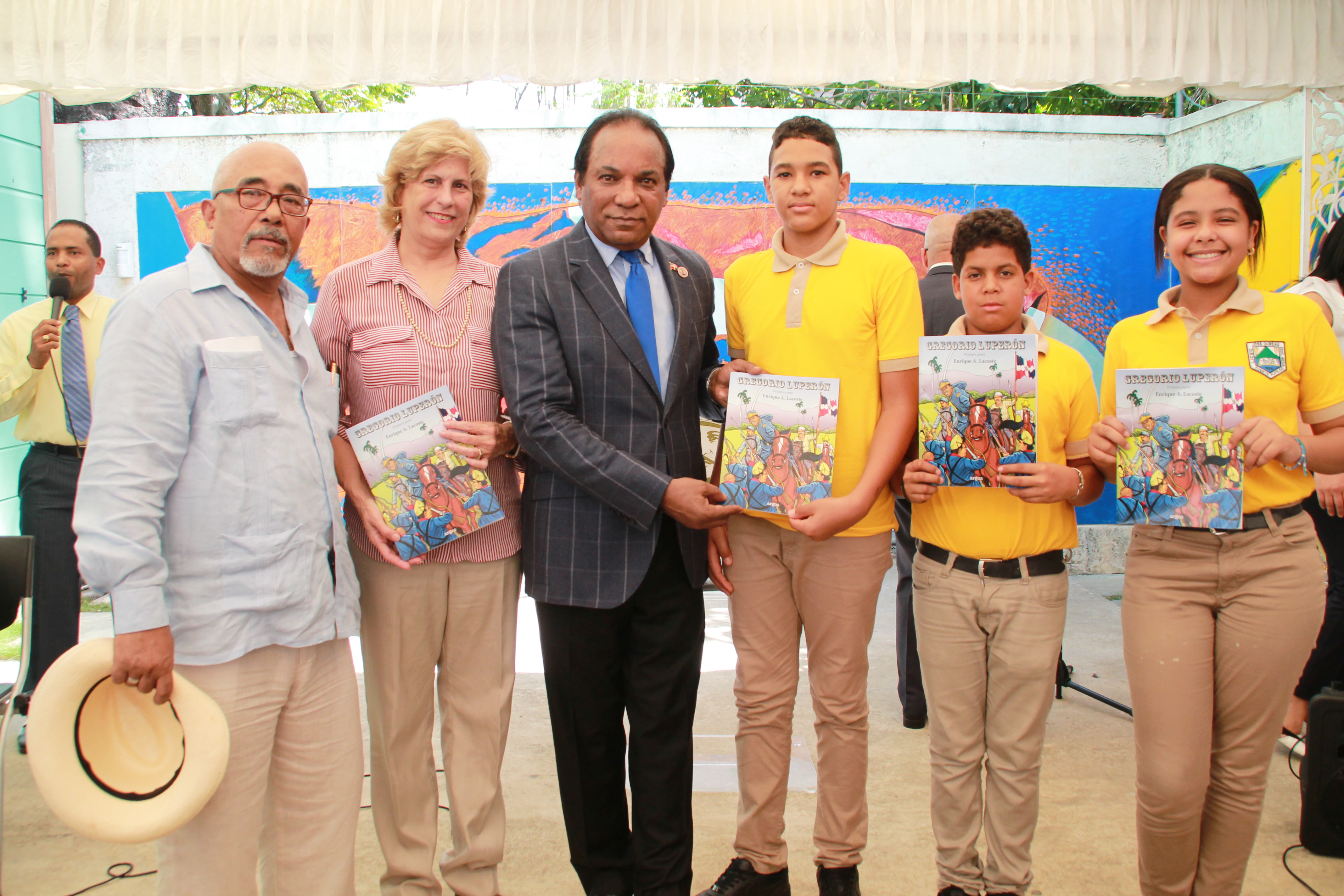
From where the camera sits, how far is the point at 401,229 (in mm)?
2598

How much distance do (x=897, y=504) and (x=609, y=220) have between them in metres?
2.02

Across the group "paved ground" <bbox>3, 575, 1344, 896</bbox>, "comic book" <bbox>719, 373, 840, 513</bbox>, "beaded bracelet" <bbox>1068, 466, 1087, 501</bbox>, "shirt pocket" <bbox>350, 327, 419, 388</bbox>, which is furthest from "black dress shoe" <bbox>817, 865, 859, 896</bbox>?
"shirt pocket" <bbox>350, 327, 419, 388</bbox>

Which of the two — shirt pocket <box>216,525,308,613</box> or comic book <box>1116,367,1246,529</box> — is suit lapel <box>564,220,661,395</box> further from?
comic book <box>1116,367,1246,529</box>

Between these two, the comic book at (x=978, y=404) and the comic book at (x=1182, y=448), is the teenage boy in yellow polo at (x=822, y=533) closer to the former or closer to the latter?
the comic book at (x=978, y=404)

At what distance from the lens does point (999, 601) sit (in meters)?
2.31

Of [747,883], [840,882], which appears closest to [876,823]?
[840,882]

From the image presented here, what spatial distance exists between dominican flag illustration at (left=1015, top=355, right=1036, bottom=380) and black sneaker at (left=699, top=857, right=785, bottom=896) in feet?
5.10

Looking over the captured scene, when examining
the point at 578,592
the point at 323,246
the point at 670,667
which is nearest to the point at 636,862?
the point at 670,667

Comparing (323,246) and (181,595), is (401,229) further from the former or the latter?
(323,246)

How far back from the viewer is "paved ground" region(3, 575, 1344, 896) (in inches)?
109

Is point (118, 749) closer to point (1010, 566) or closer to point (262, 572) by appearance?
point (262, 572)

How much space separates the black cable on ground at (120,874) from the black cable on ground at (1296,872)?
3.64 metres

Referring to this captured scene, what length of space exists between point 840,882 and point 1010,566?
3.45ft

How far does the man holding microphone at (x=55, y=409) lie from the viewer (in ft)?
13.0
